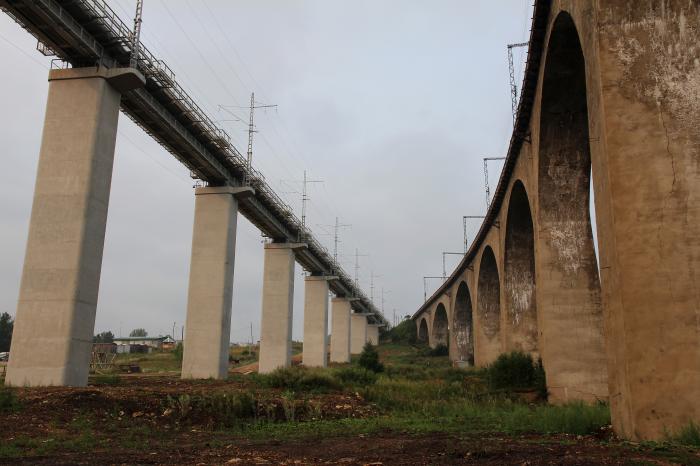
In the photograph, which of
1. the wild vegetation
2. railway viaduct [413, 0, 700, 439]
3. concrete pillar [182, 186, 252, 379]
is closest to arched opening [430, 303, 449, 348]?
concrete pillar [182, 186, 252, 379]

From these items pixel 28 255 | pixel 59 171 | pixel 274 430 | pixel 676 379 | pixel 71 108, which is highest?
pixel 71 108

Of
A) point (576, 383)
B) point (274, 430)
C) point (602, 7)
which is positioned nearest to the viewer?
point (602, 7)

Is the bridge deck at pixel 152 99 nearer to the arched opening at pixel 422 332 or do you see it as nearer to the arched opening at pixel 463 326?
the arched opening at pixel 463 326

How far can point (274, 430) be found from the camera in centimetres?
1355

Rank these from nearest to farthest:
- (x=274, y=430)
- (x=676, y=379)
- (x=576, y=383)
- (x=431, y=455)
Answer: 1. (x=431, y=455)
2. (x=676, y=379)
3. (x=274, y=430)
4. (x=576, y=383)

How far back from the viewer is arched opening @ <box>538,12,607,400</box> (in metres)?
19.1

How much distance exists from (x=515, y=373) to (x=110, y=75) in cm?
1962

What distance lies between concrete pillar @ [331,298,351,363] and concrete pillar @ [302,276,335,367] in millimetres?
12908

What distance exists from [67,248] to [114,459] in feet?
42.2

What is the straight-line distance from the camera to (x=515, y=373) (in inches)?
938

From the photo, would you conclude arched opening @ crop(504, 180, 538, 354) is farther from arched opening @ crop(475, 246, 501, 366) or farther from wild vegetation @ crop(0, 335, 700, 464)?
arched opening @ crop(475, 246, 501, 366)

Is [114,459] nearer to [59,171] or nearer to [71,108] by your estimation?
[59,171]

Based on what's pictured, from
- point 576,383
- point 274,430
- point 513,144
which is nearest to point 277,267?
point 513,144

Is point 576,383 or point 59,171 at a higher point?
point 59,171
